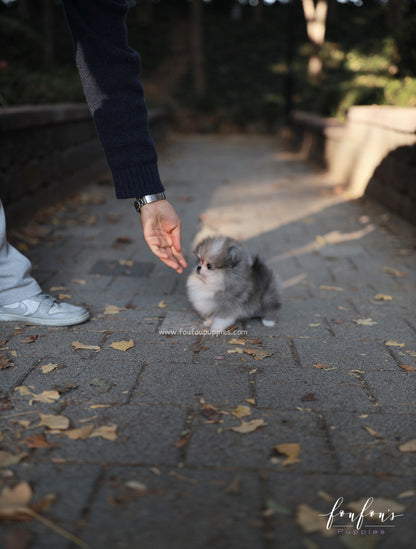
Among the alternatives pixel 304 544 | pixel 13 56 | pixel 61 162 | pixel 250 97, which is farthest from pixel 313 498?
pixel 250 97

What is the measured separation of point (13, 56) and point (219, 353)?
959 centimetres

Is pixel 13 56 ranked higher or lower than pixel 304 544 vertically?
higher

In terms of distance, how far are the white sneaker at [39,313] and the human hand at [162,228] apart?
3.35ft

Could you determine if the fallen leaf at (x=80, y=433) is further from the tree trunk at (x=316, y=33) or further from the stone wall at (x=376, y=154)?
the tree trunk at (x=316, y=33)

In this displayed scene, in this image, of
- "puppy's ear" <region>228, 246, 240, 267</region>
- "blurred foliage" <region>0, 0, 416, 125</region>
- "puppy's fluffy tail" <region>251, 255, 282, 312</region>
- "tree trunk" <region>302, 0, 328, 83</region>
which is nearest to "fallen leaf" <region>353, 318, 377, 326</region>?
"puppy's fluffy tail" <region>251, 255, 282, 312</region>

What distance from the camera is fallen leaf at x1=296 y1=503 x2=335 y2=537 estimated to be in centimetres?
190

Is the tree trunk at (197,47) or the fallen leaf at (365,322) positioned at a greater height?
the tree trunk at (197,47)

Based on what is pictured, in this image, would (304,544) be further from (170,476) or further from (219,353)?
(219,353)

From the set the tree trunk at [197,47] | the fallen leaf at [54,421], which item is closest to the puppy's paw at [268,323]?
the fallen leaf at [54,421]

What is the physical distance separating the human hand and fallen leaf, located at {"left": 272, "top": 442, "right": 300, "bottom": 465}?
1.26 meters

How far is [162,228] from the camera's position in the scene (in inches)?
119

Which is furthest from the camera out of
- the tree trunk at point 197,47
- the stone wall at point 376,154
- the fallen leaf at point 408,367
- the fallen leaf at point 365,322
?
the tree trunk at point 197,47

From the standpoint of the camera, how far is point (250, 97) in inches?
1105

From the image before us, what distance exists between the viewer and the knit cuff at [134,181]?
9.27 feet
